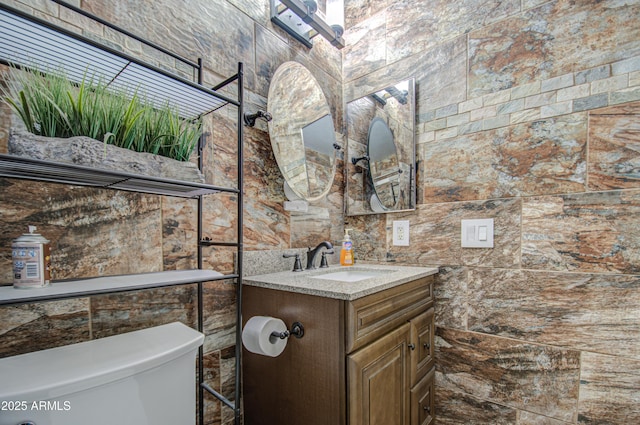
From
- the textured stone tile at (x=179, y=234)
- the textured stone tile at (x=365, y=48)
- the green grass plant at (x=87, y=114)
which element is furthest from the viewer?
the textured stone tile at (x=365, y=48)

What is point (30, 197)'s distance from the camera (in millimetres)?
774

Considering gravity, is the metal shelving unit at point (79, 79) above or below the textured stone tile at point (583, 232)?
above

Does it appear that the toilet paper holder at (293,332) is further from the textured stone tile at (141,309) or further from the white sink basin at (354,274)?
the white sink basin at (354,274)

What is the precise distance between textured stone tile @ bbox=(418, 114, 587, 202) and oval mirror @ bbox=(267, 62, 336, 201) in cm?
54

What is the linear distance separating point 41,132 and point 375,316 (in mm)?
1034

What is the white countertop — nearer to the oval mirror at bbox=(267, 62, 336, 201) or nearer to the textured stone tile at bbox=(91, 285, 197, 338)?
the textured stone tile at bbox=(91, 285, 197, 338)

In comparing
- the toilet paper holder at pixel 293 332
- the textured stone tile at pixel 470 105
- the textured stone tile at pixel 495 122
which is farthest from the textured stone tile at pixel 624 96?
the toilet paper holder at pixel 293 332

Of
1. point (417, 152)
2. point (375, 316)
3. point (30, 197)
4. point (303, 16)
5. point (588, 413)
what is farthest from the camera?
point (417, 152)

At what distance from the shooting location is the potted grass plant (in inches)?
24.7

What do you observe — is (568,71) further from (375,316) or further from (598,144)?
(375,316)

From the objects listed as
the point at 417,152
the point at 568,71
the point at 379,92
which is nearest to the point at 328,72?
the point at 379,92

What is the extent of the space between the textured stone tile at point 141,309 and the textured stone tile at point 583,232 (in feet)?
4.57

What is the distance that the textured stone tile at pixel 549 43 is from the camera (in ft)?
3.75

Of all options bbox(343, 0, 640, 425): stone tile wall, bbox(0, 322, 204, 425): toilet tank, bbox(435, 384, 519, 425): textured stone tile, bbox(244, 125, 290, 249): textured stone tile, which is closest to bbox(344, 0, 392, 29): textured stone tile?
bbox(343, 0, 640, 425): stone tile wall
